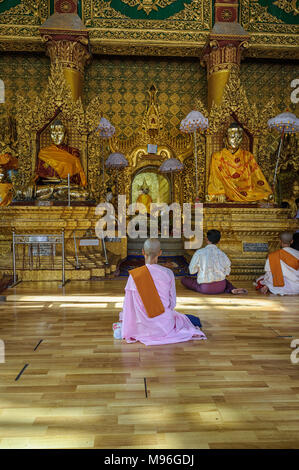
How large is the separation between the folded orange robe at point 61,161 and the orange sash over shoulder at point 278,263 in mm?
4416

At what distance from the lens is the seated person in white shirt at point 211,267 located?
5.05 metres

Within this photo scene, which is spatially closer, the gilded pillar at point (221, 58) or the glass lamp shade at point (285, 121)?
the glass lamp shade at point (285, 121)

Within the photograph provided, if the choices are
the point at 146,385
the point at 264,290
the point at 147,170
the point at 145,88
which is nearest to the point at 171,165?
the point at 147,170

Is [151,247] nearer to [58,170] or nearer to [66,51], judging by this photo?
[58,170]

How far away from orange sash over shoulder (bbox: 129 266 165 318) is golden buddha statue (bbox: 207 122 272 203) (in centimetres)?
480

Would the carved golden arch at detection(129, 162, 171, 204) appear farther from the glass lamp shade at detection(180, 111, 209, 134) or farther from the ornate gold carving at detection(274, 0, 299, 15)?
the ornate gold carving at detection(274, 0, 299, 15)

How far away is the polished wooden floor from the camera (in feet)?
6.04

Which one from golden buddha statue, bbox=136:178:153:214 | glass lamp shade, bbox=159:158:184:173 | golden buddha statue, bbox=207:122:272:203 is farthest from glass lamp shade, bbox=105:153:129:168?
golden buddha statue, bbox=207:122:272:203

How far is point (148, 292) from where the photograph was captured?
317 centimetres

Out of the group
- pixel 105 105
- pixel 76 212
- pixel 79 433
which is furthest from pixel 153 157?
pixel 79 433

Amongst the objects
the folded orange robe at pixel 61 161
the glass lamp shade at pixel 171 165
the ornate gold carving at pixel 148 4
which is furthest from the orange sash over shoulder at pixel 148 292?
the ornate gold carving at pixel 148 4

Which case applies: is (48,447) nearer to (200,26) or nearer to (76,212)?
(76,212)

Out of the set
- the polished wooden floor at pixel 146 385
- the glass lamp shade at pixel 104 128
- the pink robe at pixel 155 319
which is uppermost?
the glass lamp shade at pixel 104 128

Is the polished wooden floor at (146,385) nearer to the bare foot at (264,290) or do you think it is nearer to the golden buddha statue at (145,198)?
the bare foot at (264,290)
